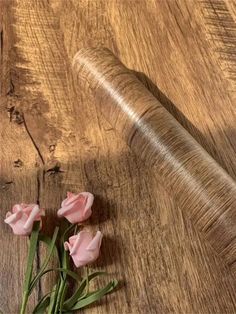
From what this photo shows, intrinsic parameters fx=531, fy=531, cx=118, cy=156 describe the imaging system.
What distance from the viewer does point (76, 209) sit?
2.53ft

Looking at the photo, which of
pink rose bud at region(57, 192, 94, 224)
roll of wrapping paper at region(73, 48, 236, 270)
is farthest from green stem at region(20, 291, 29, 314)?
roll of wrapping paper at region(73, 48, 236, 270)

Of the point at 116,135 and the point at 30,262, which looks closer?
the point at 30,262

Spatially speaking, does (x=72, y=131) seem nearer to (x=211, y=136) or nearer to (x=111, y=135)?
(x=111, y=135)

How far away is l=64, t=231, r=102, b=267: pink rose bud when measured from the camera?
0.73m

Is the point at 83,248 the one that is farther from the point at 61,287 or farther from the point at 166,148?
the point at 166,148

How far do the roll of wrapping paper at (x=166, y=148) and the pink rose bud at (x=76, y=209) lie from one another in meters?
0.12

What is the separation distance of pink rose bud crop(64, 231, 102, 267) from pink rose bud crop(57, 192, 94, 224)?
0.11 ft

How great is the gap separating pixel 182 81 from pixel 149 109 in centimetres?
14

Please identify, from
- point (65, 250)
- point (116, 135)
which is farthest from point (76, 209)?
point (116, 135)

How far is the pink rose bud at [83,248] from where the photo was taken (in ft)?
2.39

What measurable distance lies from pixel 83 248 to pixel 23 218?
10 centimetres

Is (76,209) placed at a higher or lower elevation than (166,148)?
lower

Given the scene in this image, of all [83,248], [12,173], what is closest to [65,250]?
[83,248]

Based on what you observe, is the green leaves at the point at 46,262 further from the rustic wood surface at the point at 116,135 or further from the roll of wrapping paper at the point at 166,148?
the roll of wrapping paper at the point at 166,148
